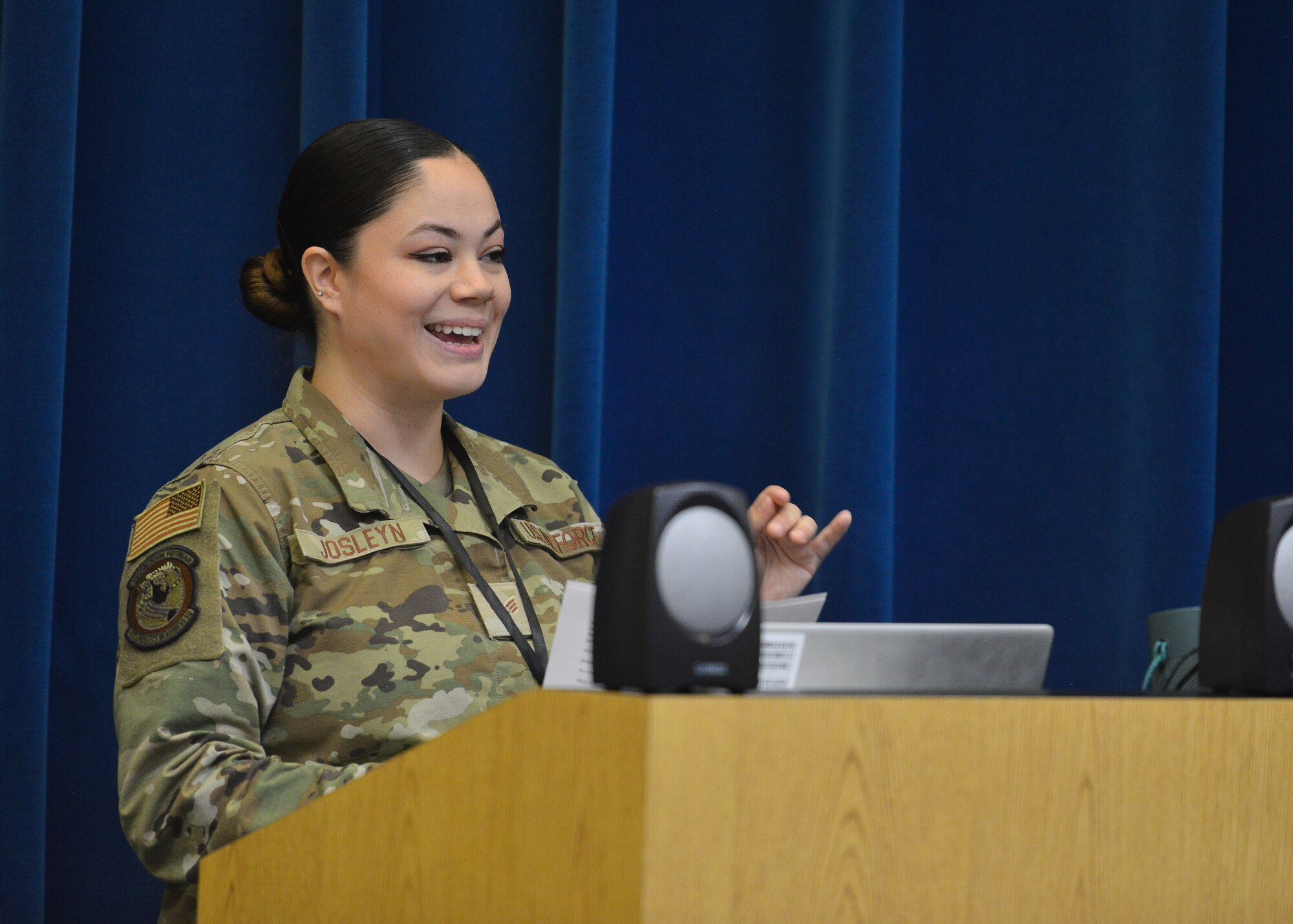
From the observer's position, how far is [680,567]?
28.0 inches

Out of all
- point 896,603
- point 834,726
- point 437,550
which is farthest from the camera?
point 896,603

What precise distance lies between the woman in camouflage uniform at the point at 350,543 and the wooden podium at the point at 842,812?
33 centimetres

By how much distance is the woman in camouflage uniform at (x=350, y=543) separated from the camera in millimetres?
1135

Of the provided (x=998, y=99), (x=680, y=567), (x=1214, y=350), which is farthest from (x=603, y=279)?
(x=680, y=567)

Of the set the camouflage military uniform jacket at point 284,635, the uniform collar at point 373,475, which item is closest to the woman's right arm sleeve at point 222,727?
the camouflage military uniform jacket at point 284,635

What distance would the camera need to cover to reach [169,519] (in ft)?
4.15

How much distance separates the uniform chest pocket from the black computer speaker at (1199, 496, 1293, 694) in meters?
0.83

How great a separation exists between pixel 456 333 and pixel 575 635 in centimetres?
76

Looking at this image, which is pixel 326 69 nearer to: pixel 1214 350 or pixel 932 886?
pixel 1214 350

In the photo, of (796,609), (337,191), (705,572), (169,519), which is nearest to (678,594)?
(705,572)

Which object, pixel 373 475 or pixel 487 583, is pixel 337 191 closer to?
pixel 373 475

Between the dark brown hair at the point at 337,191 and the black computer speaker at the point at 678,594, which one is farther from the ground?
the dark brown hair at the point at 337,191

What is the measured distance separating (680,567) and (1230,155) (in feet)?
5.84

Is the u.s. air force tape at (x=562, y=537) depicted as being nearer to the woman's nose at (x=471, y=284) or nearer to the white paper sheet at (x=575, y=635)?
the woman's nose at (x=471, y=284)
